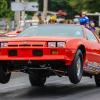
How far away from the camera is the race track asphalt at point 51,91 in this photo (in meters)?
6.76

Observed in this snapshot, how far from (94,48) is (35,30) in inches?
57.7

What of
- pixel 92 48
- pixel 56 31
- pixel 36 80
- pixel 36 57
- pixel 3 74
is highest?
pixel 56 31

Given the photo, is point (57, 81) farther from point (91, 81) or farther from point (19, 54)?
point (19, 54)

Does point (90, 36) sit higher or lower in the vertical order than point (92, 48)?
higher

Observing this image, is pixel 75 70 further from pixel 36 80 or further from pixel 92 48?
pixel 36 80

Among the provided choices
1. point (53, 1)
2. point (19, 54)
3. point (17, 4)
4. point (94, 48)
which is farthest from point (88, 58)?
point (53, 1)

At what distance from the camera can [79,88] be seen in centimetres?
817

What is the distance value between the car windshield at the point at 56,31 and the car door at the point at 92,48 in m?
0.29

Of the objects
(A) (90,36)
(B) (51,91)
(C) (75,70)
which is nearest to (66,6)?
(A) (90,36)

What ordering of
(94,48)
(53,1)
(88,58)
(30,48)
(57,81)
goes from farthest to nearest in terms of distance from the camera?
(53,1)
(57,81)
(94,48)
(88,58)
(30,48)

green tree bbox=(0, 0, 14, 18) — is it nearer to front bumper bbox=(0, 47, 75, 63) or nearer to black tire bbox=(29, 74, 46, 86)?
black tire bbox=(29, 74, 46, 86)

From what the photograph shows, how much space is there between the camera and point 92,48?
307 inches

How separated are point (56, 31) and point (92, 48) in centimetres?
92

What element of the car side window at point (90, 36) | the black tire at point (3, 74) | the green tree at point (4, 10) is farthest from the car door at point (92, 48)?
the green tree at point (4, 10)
